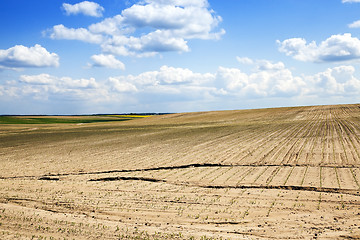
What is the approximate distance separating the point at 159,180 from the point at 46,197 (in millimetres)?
4643

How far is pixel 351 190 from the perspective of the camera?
35.3 ft

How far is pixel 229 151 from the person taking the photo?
20438mm

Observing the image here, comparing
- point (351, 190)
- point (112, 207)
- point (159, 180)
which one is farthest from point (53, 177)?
point (351, 190)

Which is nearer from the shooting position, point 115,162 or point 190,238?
point 190,238

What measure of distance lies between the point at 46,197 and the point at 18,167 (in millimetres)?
8630

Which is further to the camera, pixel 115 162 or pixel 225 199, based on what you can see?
pixel 115 162

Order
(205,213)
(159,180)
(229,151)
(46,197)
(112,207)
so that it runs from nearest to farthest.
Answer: (205,213) < (112,207) < (46,197) < (159,180) < (229,151)

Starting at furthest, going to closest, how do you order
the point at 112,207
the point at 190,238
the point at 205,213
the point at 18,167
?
the point at 18,167 → the point at 112,207 → the point at 205,213 → the point at 190,238

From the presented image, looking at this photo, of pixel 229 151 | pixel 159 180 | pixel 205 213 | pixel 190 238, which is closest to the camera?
pixel 190 238

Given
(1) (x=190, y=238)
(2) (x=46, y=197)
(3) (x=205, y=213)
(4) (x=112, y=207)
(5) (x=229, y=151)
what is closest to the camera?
(1) (x=190, y=238)

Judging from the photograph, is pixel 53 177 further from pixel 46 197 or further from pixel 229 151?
pixel 229 151

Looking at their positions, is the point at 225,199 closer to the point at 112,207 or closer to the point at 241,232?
the point at 241,232

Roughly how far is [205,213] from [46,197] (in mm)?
6170

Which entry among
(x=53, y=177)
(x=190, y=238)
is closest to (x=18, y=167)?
(x=53, y=177)
